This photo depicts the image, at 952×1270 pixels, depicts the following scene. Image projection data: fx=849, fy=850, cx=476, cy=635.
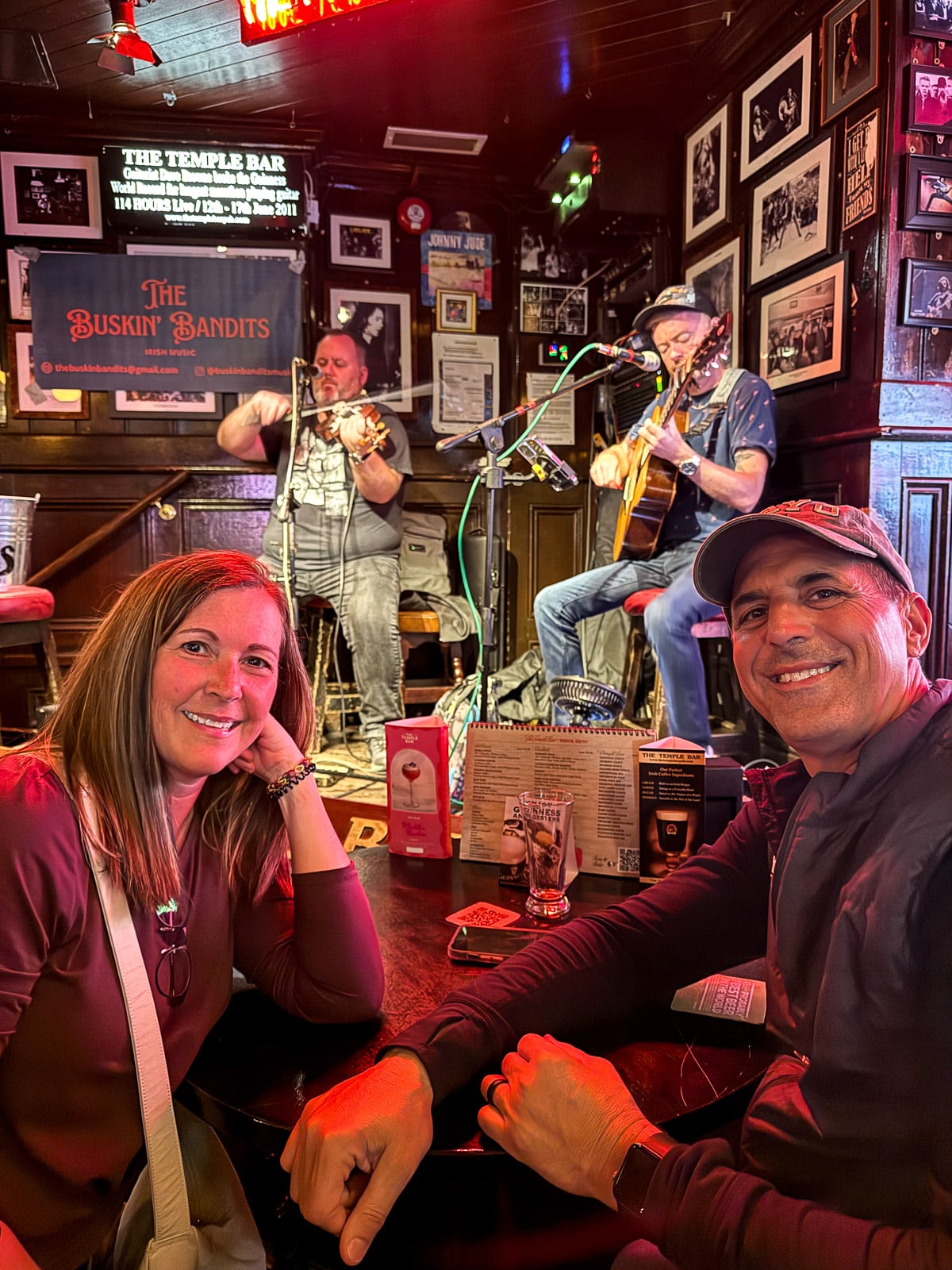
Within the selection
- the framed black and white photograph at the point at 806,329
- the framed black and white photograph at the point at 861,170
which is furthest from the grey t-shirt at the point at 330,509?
the framed black and white photograph at the point at 861,170

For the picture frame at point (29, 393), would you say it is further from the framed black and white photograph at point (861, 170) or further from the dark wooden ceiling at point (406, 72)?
the framed black and white photograph at point (861, 170)

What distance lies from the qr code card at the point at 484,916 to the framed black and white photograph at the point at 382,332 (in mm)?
4017

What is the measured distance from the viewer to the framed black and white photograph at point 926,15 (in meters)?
2.68

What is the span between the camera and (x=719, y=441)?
3.17 meters

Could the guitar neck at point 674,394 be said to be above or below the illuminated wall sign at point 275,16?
below

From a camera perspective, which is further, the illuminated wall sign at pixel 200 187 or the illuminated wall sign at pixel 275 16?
the illuminated wall sign at pixel 200 187

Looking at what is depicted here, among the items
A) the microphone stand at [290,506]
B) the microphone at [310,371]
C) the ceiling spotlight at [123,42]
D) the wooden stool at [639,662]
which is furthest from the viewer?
the microphone at [310,371]

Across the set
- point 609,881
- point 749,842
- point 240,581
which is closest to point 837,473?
point 609,881

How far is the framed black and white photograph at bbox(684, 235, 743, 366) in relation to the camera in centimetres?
380

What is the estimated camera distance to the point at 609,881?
4.68 ft

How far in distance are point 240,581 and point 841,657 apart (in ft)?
2.38

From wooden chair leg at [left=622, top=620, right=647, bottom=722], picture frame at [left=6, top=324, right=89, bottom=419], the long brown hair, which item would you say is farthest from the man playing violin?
the long brown hair

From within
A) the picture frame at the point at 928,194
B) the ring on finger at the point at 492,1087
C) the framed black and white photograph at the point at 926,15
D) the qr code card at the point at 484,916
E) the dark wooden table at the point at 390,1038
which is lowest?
the dark wooden table at the point at 390,1038

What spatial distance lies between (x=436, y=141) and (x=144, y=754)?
4578mm
